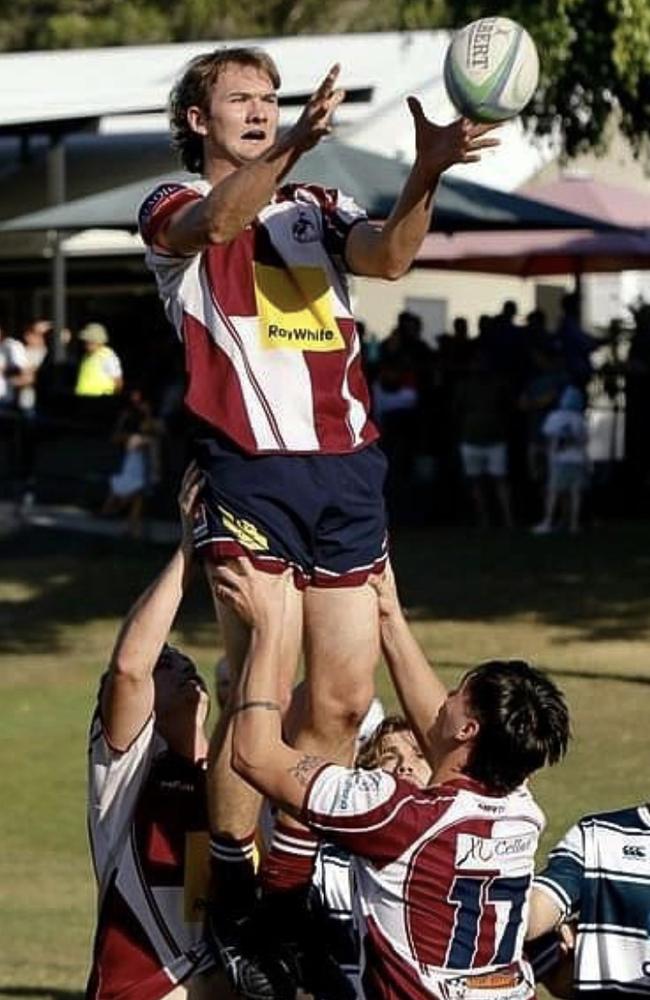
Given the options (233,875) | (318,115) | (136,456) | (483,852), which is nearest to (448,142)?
(318,115)

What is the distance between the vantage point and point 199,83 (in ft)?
20.4

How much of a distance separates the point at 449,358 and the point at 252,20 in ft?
112

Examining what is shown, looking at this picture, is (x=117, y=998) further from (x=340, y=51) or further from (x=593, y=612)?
(x=340, y=51)

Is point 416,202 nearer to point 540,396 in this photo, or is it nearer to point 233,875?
point 233,875

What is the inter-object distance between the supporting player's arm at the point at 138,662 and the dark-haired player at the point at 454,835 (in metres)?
0.50

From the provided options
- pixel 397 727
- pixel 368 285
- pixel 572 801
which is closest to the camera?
pixel 397 727

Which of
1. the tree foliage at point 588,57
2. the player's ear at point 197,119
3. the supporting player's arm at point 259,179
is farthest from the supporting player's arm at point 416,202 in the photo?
the tree foliage at point 588,57

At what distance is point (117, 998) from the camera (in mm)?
6188

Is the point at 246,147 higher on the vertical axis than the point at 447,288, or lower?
higher

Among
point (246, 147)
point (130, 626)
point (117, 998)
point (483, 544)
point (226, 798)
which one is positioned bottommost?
point (483, 544)

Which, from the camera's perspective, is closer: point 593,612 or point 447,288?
point 593,612

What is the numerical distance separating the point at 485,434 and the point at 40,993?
13360 mm

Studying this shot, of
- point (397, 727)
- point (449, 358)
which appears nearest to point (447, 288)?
point (449, 358)

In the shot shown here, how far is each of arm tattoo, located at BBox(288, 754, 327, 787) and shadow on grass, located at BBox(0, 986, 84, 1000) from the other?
394 cm
